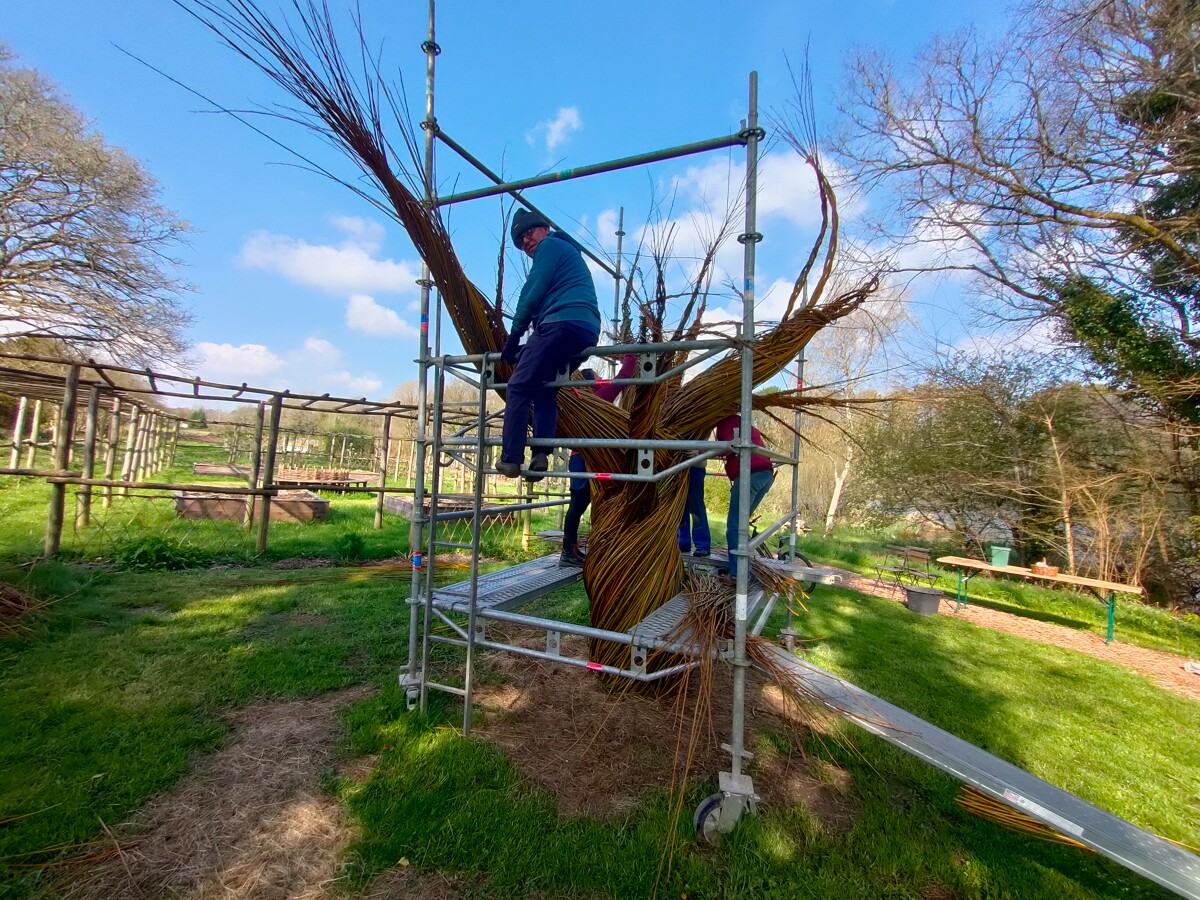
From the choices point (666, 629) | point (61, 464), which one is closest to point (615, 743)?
point (666, 629)

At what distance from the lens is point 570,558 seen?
385 centimetres

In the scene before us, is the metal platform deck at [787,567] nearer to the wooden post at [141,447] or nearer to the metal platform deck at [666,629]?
the metal platform deck at [666,629]

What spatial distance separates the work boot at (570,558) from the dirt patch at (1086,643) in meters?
3.77

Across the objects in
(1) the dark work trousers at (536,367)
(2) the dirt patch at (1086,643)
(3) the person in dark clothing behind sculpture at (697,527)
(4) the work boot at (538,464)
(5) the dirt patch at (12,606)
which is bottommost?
(2) the dirt patch at (1086,643)

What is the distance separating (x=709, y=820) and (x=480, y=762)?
1105mm

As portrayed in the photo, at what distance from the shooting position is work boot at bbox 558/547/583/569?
380 cm

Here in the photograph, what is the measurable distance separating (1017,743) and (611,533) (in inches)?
129

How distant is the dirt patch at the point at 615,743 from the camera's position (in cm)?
239

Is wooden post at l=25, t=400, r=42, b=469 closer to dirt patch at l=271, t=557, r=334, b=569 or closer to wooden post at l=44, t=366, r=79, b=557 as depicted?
wooden post at l=44, t=366, r=79, b=557

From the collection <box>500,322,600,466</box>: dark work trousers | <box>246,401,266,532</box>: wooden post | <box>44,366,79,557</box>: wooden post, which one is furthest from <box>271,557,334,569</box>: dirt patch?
<box>500,322,600,466</box>: dark work trousers

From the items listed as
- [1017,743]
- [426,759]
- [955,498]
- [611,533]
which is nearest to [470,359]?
[611,533]

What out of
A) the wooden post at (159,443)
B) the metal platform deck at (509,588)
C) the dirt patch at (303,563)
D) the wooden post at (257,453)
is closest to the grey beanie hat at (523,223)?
the metal platform deck at (509,588)

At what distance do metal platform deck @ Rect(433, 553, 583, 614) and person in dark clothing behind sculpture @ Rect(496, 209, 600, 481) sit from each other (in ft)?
2.64

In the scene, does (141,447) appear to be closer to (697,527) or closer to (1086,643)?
(697,527)
